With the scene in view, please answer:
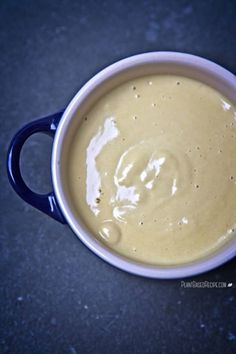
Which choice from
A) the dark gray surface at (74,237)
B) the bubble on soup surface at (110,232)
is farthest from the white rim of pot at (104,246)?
the dark gray surface at (74,237)

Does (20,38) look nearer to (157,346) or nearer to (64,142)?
(64,142)

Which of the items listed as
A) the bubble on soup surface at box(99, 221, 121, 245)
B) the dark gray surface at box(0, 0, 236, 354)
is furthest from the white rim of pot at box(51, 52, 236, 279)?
A: the dark gray surface at box(0, 0, 236, 354)

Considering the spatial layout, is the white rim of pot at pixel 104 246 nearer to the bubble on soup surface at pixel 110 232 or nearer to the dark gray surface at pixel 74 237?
the bubble on soup surface at pixel 110 232

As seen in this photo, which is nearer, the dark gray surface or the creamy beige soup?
the creamy beige soup

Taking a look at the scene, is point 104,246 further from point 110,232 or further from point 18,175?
point 18,175

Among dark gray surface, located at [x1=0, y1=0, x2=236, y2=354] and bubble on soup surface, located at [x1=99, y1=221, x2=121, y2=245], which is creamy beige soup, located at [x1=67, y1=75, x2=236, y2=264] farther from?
dark gray surface, located at [x1=0, y1=0, x2=236, y2=354]

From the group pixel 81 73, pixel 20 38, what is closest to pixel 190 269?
pixel 81 73
